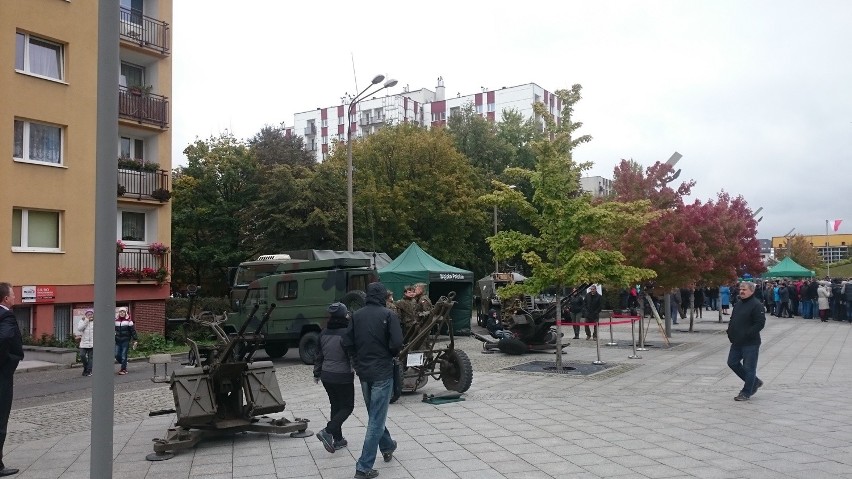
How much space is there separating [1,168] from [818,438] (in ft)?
68.1

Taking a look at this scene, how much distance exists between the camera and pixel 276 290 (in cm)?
1838

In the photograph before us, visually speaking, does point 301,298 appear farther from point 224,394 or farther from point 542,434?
point 542,434

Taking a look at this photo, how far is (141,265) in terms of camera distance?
25.2 metres

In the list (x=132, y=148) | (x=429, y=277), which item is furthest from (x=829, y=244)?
(x=132, y=148)

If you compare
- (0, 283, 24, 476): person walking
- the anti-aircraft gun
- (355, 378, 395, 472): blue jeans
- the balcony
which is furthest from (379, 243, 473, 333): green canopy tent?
(355, 378, 395, 472): blue jeans

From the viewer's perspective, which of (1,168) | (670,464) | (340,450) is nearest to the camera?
(670,464)

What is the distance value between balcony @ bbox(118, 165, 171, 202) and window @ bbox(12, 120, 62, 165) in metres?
2.72

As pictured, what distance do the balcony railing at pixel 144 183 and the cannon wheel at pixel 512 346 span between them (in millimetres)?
14124

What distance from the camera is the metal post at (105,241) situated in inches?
161

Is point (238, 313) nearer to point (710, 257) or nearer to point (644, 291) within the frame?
point (644, 291)

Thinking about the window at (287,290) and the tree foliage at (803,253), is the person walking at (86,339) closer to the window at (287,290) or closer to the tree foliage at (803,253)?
the window at (287,290)

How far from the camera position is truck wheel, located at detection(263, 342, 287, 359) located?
19078 millimetres

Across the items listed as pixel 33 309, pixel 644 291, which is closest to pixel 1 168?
pixel 33 309

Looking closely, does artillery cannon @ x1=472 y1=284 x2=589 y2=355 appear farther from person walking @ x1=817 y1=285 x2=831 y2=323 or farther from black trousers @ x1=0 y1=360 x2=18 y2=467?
person walking @ x1=817 y1=285 x2=831 y2=323
